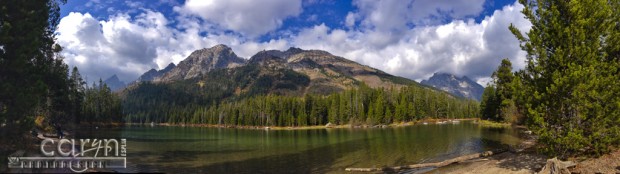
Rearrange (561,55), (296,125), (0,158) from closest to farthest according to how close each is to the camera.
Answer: (0,158), (561,55), (296,125)

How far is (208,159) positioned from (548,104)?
4152cm

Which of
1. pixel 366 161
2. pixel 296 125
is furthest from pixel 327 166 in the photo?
pixel 296 125

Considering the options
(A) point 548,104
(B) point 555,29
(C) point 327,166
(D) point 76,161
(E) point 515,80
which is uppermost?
(B) point 555,29

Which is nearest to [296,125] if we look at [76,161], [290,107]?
[290,107]

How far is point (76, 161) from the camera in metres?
30.3

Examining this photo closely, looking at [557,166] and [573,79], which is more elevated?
[573,79]

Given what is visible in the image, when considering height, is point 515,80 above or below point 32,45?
below

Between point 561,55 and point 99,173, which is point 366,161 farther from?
point 99,173

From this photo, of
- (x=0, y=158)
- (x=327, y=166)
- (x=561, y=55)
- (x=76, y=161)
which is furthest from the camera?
(x=327, y=166)

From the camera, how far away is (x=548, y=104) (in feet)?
84.8

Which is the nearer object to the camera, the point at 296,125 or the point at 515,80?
the point at 515,80

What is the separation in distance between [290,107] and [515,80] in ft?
572

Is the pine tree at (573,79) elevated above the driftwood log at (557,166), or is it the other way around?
the pine tree at (573,79)

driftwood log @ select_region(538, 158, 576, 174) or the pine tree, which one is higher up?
the pine tree
